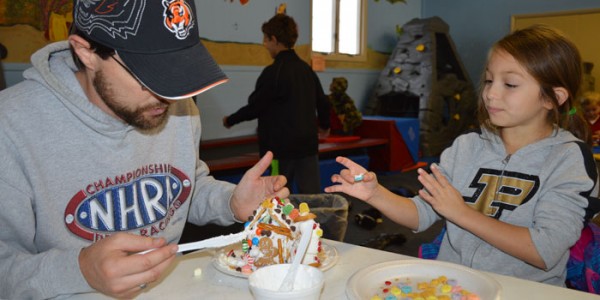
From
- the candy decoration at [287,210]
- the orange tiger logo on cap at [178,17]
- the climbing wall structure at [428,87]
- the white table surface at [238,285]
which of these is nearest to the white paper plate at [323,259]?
the white table surface at [238,285]

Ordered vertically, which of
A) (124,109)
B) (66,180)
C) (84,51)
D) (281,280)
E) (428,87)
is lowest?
(428,87)

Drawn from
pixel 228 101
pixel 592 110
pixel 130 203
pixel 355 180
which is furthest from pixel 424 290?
pixel 228 101

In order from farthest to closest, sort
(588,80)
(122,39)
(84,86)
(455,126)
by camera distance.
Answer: (455,126)
(588,80)
(84,86)
(122,39)

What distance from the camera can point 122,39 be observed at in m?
0.99

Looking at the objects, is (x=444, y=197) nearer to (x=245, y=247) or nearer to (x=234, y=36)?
(x=245, y=247)

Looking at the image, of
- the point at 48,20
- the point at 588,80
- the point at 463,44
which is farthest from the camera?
the point at 463,44

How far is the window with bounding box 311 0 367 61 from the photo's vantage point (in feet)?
20.6

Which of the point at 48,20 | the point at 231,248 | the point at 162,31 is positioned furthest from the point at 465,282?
the point at 48,20

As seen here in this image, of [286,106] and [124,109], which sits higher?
[124,109]

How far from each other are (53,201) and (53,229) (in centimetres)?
6

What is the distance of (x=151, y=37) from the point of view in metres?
1.00

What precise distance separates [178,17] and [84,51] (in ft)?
0.78

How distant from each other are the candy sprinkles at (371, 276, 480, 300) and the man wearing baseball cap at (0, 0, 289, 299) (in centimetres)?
41

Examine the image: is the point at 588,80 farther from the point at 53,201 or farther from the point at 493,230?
the point at 53,201
